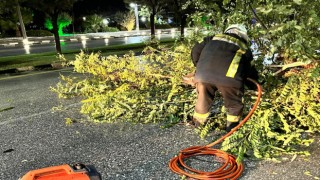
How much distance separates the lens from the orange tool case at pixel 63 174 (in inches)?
76.2

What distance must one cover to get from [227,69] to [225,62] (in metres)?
0.08

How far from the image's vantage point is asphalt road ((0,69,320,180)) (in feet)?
9.64

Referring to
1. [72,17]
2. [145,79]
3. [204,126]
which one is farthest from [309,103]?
[72,17]

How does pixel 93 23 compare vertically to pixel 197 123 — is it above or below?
above

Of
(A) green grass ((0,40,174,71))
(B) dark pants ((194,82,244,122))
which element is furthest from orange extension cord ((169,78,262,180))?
(A) green grass ((0,40,174,71))

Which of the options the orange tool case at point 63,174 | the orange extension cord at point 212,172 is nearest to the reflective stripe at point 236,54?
the orange extension cord at point 212,172

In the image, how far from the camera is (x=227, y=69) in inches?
135

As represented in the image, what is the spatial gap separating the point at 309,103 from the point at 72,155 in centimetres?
249

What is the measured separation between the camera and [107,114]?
4562 mm

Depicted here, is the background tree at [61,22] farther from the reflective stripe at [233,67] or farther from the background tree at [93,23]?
the reflective stripe at [233,67]

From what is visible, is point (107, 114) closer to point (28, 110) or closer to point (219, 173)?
point (28, 110)

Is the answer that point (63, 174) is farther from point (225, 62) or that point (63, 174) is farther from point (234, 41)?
point (234, 41)

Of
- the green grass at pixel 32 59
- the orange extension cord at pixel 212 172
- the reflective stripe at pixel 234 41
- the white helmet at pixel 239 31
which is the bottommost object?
the green grass at pixel 32 59

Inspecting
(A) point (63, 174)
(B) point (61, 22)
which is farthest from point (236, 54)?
(B) point (61, 22)
